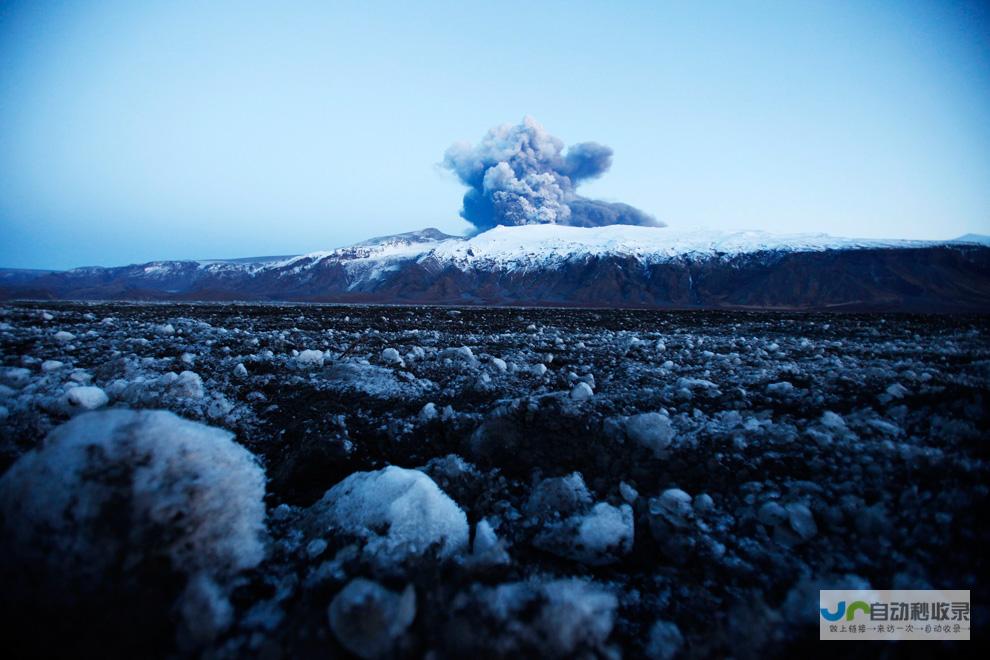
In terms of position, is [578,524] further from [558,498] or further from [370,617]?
[370,617]

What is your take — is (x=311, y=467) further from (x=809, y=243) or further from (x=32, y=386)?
(x=809, y=243)

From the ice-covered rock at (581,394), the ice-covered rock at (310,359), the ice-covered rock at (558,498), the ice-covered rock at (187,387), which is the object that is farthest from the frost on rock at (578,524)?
the ice-covered rock at (310,359)

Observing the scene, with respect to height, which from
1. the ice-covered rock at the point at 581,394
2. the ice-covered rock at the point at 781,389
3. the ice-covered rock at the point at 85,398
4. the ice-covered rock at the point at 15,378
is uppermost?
the ice-covered rock at the point at 15,378

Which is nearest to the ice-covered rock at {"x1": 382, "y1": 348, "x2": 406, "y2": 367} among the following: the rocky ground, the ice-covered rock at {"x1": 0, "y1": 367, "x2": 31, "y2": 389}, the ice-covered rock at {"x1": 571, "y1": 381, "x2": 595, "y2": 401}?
the rocky ground

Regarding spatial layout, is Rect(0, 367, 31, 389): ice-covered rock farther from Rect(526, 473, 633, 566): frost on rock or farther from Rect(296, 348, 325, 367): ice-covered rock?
Rect(526, 473, 633, 566): frost on rock

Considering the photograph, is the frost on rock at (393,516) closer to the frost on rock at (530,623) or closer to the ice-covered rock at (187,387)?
the frost on rock at (530,623)

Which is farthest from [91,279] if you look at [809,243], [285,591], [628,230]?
[809,243]

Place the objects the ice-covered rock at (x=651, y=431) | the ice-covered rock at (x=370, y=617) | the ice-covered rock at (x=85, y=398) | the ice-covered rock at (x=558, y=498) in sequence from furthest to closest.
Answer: the ice-covered rock at (x=85, y=398) < the ice-covered rock at (x=651, y=431) < the ice-covered rock at (x=558, y=498) < the ice-covered rock at (x=370, y=617)

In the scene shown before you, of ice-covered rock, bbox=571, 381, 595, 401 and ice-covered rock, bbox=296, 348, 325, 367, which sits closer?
ice-covered rock, bbox=571, 381, 595, 401
